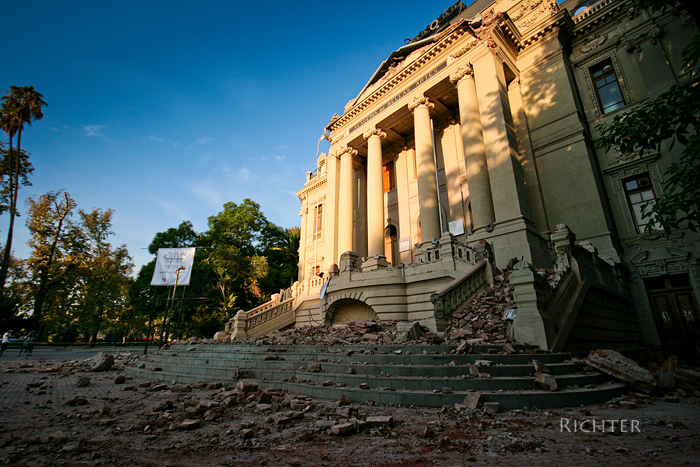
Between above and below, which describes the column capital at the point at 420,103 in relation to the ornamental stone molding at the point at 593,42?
below

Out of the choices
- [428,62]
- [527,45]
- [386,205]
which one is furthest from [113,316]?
[527,45]

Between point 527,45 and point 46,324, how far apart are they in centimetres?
4316

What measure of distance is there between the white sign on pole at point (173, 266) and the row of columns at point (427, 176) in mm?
9479

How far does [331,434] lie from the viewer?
12.7 ft

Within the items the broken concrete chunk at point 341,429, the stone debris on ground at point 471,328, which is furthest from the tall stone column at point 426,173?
the broken concrete chunk at point 341,429

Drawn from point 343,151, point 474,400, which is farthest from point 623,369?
point 343,151

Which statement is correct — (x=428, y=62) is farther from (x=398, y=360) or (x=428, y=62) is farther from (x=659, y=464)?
(x=659, y=464)

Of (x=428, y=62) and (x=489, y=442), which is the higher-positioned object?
(x=428, y=62)

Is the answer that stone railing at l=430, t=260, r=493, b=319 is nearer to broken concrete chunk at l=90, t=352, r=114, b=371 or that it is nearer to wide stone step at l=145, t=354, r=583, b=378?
wide stone step at l=145, t=354, r=583, b=378

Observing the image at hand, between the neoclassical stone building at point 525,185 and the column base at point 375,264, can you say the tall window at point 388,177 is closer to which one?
the neoclassical stone building at point 525,185

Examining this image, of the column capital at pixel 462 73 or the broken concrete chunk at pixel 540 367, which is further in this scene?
the column capital at pixel 462 73

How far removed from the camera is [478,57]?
17203 mm

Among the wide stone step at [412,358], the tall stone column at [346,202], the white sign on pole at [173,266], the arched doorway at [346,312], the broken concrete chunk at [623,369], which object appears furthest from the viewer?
the tall stone column at [346,202]

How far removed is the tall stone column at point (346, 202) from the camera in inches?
829
